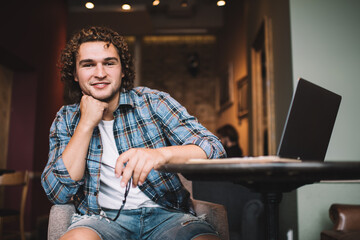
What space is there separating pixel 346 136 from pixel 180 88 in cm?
601

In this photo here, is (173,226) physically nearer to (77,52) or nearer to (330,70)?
(77,52)

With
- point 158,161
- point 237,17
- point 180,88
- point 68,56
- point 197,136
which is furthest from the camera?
point 180,88

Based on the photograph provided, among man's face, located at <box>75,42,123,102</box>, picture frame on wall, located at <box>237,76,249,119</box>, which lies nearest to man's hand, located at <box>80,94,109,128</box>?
man's face, located at <box>75,42,123,102</box>

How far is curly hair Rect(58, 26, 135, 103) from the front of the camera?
1.68 m

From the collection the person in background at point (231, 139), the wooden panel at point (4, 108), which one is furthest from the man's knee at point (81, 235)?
the wooden panel at point (4, 108)

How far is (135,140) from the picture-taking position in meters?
1.59

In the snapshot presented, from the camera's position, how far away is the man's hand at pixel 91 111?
1386 millimetres

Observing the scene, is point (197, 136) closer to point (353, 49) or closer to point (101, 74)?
point (101, 74)

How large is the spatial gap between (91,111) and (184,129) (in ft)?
1.30

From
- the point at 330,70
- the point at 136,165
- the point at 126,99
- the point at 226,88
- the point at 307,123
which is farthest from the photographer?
the point at 226,88

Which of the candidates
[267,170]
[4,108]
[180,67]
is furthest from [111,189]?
[180,67]

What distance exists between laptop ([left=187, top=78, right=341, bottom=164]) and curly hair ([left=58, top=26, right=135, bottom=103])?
0.97m

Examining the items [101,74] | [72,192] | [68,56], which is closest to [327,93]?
[101,74]

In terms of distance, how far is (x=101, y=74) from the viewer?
1.53 meters
